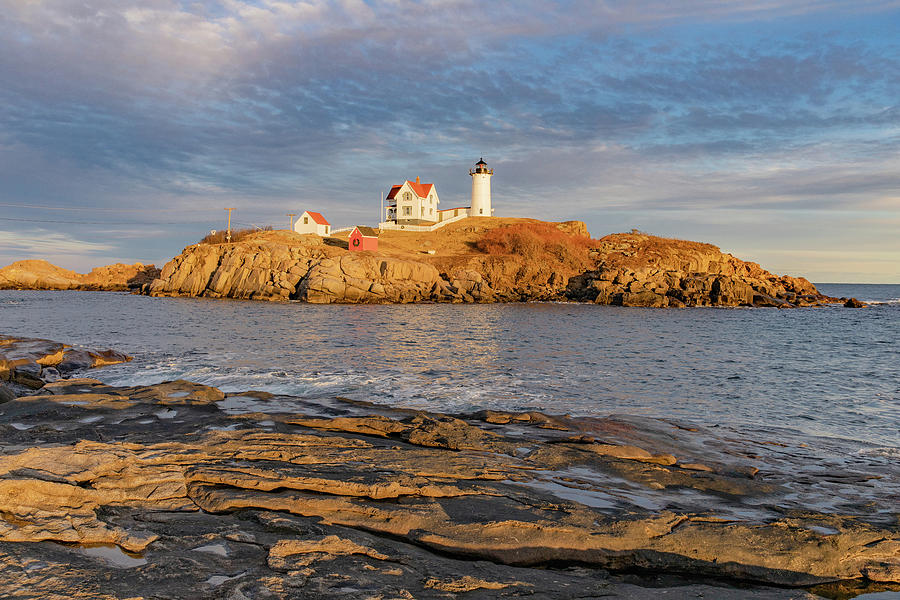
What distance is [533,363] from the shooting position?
21.9 metres

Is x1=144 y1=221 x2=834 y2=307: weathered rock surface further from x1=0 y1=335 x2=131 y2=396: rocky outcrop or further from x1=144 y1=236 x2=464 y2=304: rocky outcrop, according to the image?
x1=0 y1=335 x2=131 y2=396: rocky outcrop

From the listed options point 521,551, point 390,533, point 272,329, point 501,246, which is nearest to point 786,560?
point 521,551

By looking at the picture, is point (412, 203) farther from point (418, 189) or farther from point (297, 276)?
point (297, 276)

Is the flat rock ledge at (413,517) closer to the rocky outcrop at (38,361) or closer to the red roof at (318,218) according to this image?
the rocky outcrop at (38,361)

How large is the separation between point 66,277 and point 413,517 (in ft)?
334

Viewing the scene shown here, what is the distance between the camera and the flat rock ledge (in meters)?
4.34

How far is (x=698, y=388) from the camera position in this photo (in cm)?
1744

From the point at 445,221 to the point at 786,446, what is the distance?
3224 inches

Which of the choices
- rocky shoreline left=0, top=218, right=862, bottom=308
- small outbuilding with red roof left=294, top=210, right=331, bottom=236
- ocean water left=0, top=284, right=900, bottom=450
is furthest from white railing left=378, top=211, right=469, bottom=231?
ocean water left=0, top=284, right=900, bottom=450

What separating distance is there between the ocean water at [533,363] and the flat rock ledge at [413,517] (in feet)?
16.4

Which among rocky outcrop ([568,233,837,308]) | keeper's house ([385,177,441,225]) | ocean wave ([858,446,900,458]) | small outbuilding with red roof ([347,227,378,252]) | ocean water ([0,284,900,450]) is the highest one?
keeper's house ([385,177,441,225])

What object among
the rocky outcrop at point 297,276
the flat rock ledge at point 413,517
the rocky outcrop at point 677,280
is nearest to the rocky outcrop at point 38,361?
the flat rock ledge at point 413,517

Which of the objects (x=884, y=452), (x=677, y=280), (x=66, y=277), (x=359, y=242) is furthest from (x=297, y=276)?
(x=884, y=452)

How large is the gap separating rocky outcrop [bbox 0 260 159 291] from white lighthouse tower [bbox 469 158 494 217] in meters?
53.0
